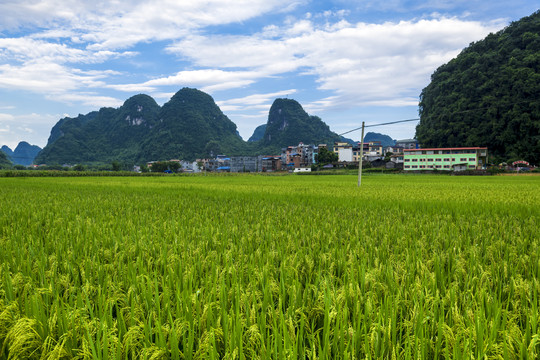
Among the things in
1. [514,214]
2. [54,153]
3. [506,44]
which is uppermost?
[506,44]

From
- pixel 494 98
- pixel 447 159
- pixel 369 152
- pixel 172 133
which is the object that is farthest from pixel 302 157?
pixel 172 133

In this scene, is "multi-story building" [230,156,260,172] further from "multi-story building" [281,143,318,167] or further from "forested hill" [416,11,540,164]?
"forested hill" [416,11,540,164]

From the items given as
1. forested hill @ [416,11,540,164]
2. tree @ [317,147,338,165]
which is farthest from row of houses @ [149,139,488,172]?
tree @ [317,147,338,165]

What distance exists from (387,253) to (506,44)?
66.5 metres

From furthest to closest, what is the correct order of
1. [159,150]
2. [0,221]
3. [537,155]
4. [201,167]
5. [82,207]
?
[159,150], [201,167], [537,155], [82,207], [0,221]

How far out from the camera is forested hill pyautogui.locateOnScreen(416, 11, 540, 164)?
46.2 meters

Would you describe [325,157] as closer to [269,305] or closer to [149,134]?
[269,305]

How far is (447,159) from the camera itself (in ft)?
169

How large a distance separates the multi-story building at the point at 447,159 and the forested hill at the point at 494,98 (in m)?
2.15

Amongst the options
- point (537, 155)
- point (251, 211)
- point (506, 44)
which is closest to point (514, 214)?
point (251, 211)

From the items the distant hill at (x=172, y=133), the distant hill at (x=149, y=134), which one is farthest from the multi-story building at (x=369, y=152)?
the distant hill at (x=149, y=134)

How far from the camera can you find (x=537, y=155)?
146 ft

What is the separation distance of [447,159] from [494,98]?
A: 11219 millimetres

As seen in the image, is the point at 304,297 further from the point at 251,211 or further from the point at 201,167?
the point at 201,167
